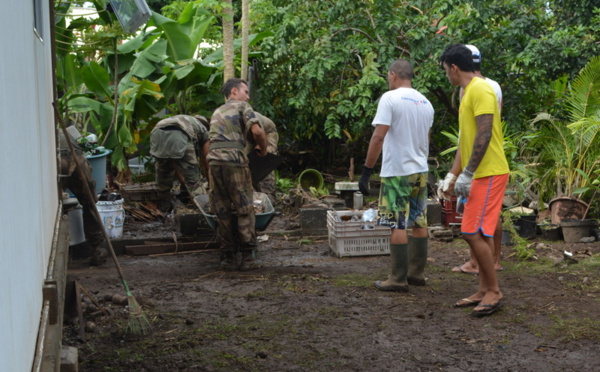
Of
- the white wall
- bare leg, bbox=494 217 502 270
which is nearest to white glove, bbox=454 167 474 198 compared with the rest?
bare leg, bbox=494 217 502 270

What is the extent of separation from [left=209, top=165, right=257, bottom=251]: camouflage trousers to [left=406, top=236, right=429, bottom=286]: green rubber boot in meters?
1.92

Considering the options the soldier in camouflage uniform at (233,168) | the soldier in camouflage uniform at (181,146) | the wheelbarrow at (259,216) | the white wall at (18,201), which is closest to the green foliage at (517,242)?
the wheelbarrow at (259,216)

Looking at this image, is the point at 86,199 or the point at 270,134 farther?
the point at 270,134

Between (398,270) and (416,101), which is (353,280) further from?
(416,101)

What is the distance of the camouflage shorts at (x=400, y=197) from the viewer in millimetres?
6789

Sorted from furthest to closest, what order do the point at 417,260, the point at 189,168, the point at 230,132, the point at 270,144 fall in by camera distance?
the point at 270,144 → the point at 189,168 → the point at 230,132 → the point at 417,260

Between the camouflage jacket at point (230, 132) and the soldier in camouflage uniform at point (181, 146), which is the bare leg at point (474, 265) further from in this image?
the soldier in camouflage uniform at point (181, 146)

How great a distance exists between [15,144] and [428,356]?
3.47 meters

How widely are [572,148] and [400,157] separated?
4420mm

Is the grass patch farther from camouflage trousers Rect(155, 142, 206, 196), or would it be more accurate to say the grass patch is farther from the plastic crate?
camouflage trousers Rect(155, 142, 206, 196)

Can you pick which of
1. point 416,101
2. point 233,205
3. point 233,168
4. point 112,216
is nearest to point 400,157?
point 416,101

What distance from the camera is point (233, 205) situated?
27.0 ft

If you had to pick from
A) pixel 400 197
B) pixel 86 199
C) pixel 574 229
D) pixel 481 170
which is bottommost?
pixel 574 229

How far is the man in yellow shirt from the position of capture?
5.82 m
